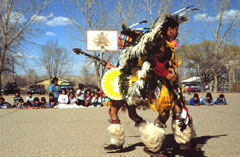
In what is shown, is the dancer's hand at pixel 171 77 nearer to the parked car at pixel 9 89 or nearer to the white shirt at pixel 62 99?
the white shirt at pixel 62 99

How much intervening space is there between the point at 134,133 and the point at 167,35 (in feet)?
8.28

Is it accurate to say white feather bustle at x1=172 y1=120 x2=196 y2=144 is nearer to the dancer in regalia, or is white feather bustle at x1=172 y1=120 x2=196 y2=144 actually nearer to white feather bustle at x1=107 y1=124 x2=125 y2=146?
the dancer in regalia

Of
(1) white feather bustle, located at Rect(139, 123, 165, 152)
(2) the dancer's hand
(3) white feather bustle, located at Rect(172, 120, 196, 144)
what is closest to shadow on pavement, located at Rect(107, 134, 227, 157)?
(1) white feather bustle, located at Rect(139, 123, 165, 152)

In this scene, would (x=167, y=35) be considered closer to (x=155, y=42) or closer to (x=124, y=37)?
(x=155, y=42)

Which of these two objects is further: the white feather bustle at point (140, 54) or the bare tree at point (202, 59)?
the bare tree at point (202, 59)

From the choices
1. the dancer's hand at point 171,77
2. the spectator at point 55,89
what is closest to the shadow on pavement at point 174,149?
the dancer's hand at point 171,77

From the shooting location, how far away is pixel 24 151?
3678 mm

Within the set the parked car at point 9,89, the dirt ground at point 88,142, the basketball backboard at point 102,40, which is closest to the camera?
the dirt ground at point 88,142

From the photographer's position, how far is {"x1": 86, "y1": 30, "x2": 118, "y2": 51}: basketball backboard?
14.0 m

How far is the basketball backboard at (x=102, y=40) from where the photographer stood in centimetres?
1398

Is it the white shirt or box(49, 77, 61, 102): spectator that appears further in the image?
box(49, 77, 61, 102): spectator

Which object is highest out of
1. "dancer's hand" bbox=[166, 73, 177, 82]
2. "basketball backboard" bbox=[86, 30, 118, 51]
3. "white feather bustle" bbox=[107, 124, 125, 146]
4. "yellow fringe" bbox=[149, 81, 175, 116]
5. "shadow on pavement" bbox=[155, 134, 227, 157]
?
"basketball backboard" bbox=[86, 30, 118, 51]

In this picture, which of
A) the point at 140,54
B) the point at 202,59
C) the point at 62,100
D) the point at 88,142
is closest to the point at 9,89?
the point at 62,100

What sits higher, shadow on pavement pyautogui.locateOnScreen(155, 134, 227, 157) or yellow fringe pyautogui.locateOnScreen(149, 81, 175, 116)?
yellow fringe pyautogui.locateOnScreen(149, 81, 175, 116)
